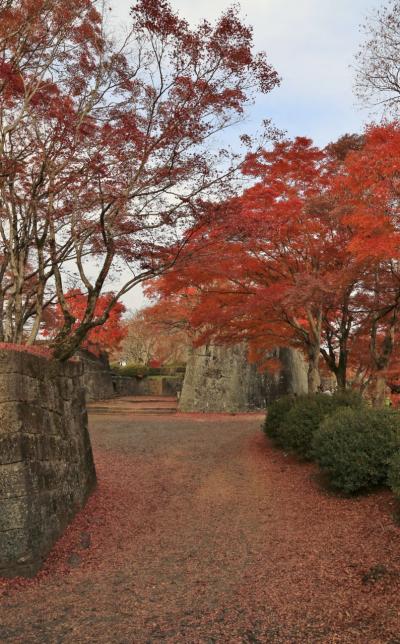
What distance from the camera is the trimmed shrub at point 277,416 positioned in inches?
456

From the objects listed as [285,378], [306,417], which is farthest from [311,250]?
[285,378]

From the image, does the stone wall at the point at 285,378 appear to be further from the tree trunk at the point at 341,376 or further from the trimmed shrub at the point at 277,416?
the trimmed shrub at the point at 277,416

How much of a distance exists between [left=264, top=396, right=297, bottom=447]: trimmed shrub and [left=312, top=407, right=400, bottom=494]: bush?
11.6 feet

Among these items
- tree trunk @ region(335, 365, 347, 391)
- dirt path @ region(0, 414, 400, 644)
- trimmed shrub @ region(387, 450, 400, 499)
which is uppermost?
tree trunk @ region(335, 365, 347, 391)

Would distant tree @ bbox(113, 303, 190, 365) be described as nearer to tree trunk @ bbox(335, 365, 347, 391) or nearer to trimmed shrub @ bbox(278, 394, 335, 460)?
tree trunk @ bbox(335, 365, 347, 391)

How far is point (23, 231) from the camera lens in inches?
309

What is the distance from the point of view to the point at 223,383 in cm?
2173

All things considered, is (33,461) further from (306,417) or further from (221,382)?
(221,382)

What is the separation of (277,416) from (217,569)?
6.79m

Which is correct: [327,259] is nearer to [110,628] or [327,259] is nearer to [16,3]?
[16,3]

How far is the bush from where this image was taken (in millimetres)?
6898

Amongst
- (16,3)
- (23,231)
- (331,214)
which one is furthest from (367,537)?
(16,3)

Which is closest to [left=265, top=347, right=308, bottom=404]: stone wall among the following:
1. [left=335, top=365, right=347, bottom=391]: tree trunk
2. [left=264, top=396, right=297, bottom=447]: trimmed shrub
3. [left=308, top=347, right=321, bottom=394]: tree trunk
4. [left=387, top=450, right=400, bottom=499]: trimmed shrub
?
[left=335, top=365, right=347, bottom=391]: tree trunk

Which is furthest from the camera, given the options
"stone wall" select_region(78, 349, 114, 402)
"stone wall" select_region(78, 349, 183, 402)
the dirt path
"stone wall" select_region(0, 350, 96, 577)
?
"stone wall" select_region(78, 349, 183, 402)
